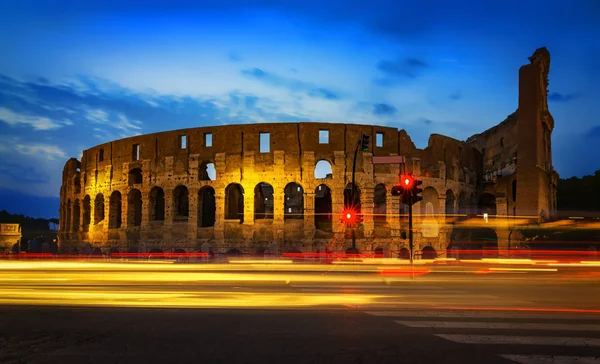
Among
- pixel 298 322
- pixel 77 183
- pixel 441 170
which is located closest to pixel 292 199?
pixel 441 170

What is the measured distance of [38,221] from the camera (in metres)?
139

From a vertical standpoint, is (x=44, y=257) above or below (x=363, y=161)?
below

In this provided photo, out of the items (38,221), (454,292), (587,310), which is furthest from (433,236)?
(38,221)

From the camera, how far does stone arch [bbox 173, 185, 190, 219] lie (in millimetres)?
38719

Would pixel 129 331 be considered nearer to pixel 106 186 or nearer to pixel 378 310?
pixel 378 310

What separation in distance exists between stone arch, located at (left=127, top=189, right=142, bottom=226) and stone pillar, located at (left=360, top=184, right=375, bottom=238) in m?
18.4

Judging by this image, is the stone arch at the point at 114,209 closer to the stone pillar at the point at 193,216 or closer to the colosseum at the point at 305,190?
the colosseum at the point at 305,190

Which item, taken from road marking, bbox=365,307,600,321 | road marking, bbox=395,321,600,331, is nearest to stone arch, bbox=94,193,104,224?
road marking, bbox=365,307,600,321

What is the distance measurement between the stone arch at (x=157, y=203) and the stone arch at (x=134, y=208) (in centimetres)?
145

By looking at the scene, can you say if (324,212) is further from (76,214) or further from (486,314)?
(486,314)

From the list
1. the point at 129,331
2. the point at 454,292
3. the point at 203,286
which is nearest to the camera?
the point at 129,331

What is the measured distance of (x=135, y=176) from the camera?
4175cm

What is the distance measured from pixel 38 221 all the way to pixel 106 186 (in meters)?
112

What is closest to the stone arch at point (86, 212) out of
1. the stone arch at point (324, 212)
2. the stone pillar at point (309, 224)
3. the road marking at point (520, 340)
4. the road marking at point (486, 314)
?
the stone arch at point (324, 212)
